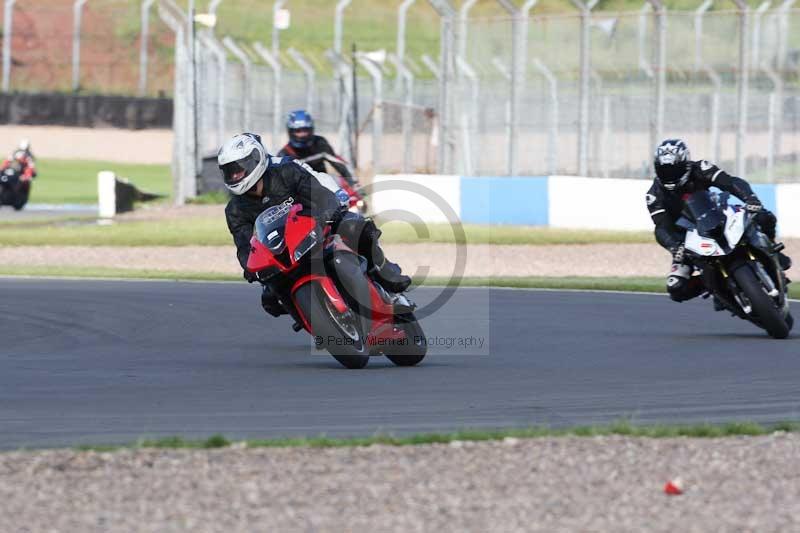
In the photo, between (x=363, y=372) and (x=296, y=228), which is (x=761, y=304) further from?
(x=296, y=228)

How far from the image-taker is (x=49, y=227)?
27.2m

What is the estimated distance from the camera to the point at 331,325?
9.42 meters

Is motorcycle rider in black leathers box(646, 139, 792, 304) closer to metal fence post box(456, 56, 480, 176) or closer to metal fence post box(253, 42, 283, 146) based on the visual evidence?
metal fence post box(456, 56, 480, 176)

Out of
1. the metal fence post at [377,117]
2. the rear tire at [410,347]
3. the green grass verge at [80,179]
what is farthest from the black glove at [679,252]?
the green grass verge at [80,179]

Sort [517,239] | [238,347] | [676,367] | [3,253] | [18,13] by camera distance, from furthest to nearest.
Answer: [18,13]
[517,239]
[3,253]
[238,347]
[676,367]

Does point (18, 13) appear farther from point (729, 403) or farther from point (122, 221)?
point (729, 403)

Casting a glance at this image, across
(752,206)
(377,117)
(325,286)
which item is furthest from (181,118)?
(325,286)

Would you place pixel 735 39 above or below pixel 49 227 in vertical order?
above

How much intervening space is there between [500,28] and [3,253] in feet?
31.4

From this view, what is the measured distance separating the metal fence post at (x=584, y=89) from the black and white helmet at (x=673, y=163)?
13.5 metres

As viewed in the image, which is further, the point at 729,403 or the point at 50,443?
the point at 729,403

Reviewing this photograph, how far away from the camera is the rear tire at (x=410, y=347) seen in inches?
391

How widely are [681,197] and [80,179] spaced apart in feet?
112

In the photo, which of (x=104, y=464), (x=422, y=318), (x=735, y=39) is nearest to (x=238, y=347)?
(x=422, y=318)
